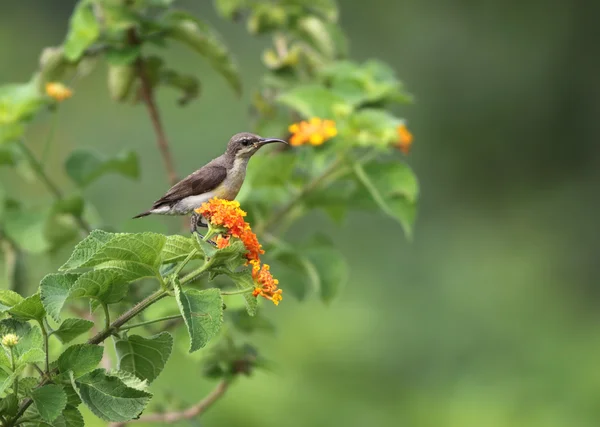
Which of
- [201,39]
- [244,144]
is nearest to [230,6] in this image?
[201,39]

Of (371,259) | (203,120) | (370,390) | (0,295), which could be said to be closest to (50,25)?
(203,120)

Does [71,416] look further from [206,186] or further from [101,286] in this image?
[206,186]

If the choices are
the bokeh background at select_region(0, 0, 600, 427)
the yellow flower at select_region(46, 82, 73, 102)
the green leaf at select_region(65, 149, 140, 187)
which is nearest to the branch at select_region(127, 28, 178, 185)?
the green leaf at select_region(65, 149, 140, 187)

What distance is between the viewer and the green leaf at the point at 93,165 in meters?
4.03

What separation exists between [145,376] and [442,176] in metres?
11.0

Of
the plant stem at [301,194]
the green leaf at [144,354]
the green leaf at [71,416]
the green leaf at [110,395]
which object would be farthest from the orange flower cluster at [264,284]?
the plant stem at [301,194]

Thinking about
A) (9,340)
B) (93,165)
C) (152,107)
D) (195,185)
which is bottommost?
(9,340)

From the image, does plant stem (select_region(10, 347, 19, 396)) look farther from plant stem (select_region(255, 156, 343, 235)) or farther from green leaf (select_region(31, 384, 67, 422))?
plant stem (select_region(255, 156, 343, 235))

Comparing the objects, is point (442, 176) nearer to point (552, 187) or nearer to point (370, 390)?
point (552, 187)

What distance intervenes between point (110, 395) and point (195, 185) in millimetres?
941

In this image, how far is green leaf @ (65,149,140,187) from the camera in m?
4.03

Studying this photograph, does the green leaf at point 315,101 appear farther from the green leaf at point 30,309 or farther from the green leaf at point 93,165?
the green leaf at point 30,309

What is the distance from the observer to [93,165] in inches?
161

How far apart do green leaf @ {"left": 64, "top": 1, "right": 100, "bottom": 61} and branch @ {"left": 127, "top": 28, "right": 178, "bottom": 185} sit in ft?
0.53
